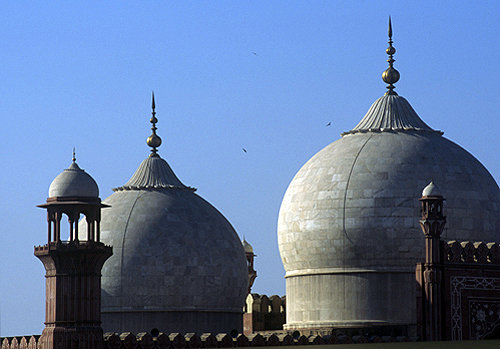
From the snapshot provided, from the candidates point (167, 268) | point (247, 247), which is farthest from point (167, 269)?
point (247, 247)

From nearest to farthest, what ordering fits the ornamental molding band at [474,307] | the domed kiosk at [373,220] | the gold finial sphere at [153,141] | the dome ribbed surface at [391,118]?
the ornamental molding band at [474,307]
the domed kiosk at [373,220]
the dome ribbed surface at [391,118]
the gold finial sphere at [153,141]

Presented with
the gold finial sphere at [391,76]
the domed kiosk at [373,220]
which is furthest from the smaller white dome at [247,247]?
the gold finial sphere at [391,76]

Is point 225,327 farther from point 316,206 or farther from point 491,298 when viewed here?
point 491,298

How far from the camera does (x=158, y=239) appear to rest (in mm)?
59750

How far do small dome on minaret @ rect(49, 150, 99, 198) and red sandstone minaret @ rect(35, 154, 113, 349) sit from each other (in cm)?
10

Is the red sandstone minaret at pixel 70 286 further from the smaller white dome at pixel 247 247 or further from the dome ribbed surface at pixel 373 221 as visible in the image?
the smaller white dome at pixel 247 247

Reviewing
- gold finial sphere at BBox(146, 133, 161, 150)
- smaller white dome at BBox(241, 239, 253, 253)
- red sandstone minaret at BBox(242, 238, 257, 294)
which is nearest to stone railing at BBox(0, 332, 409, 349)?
gold finial sphere at BBox(146, 133, 161, 150)

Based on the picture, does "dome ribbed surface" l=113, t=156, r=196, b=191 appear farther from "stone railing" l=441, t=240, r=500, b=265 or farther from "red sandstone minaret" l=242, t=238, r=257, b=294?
"stone railing" l=441, t=240, r=500, b=265

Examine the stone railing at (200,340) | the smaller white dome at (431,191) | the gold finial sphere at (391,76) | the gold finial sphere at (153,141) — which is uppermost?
the gold finial sphere at (391,76)

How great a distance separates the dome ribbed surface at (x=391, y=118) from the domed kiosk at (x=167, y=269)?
297 inches

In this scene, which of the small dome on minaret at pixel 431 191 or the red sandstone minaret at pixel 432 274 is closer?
the red sandstone minaret at pixel 432 274

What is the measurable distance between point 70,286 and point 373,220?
40.8 ft

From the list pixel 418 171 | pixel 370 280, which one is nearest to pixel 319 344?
pixel 370 280

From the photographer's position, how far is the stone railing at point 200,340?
51.8 m
